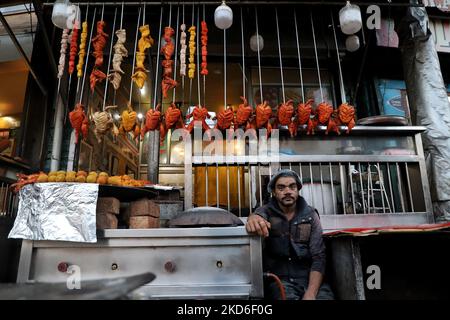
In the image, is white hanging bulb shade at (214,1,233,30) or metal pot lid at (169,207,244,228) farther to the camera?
white hanging bulb shade at (214,1,233,30)

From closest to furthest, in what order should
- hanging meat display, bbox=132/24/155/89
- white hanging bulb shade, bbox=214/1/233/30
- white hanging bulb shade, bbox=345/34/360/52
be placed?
white hanging bulb shade, bbox=214/1/233/30
hanging meat display, bbox=132/24/155/89
white hanging bulb shade, bbox=345/34/360/52

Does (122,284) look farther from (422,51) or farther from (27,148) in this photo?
(422,51)

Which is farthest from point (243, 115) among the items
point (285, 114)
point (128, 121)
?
point (128, 121)

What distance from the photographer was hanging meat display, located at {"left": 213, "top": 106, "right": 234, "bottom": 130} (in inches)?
174

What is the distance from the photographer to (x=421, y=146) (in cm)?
480

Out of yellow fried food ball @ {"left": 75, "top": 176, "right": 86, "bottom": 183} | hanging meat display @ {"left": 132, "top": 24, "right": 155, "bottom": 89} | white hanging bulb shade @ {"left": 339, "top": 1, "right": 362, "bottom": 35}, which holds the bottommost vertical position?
yellow fried food ball @ {"left": 75, "top": 176, "right": 86, "bottom": 183}

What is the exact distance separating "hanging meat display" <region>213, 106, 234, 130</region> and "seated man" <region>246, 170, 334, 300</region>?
1.61 metres

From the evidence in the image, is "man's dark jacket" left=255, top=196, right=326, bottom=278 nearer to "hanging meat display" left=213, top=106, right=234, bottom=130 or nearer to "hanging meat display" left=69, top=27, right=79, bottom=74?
"hanging meat display" left=213, top=106, right=234, bottom=130

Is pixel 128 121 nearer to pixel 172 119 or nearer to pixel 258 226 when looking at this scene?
pixel 172 119

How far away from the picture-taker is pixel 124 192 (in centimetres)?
312

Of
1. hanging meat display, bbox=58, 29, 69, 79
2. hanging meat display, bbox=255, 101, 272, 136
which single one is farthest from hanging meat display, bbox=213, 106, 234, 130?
hanging meat display, bbox=58, 29, 69, 79

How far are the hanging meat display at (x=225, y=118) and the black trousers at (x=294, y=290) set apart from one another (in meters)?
2.47

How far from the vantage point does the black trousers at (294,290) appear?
2645mm
